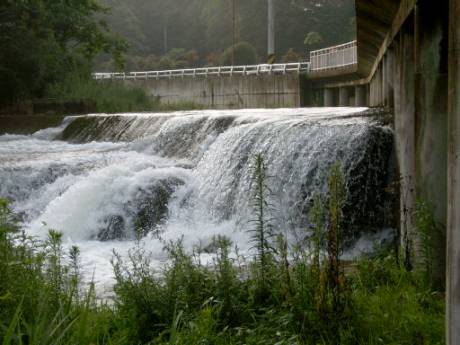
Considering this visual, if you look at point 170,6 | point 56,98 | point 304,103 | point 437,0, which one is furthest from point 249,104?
point 170,6

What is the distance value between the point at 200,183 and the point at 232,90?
20.6m

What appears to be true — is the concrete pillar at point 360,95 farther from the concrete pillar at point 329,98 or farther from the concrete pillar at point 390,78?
the concrete pillar at point 390,78

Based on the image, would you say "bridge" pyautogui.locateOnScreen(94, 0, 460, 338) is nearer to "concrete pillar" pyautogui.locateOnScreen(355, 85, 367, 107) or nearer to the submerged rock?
the submerged rock

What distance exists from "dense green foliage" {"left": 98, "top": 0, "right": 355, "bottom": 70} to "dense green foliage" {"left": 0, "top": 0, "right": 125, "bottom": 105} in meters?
22.3

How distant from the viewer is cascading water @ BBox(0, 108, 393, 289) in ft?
29.4

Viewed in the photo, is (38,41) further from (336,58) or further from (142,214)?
(142,214)

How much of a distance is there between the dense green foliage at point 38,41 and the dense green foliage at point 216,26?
73.1 ft

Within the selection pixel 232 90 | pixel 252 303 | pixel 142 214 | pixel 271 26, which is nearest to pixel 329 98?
pixel 232 90

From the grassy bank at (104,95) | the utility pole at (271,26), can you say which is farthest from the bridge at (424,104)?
the utility pole at (271,26)

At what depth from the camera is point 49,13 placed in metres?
22.8

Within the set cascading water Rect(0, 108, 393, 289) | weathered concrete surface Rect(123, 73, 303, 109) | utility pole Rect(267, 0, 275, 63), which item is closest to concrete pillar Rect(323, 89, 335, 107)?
weathered concrete surface Rect(123, 73, 303, 109)

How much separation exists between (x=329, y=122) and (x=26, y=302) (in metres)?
6.63

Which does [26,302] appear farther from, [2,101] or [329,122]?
[2,101]

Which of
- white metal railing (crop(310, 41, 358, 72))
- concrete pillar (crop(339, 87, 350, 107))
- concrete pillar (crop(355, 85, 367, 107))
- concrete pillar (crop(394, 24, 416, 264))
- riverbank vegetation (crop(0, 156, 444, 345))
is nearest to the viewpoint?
riverbank vegetation (crop(0, 156, 444, 345))
